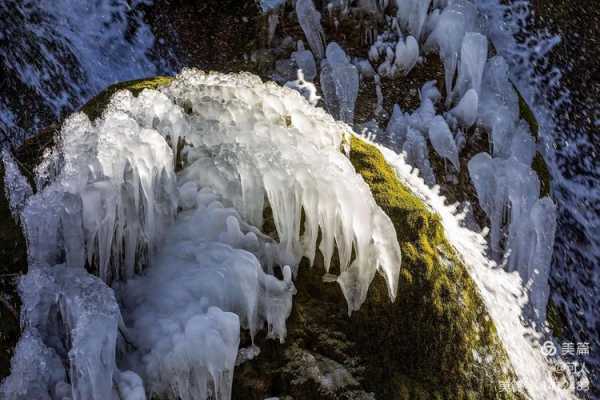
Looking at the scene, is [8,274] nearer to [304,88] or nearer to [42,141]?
[42,141]

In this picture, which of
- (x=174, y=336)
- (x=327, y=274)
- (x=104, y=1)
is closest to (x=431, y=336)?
(x=327, y=274)

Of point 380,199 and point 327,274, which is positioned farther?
point 380,199

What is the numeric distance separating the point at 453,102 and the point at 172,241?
599 centimetres

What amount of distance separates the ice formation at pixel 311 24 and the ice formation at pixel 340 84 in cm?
28

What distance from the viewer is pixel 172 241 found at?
12.3 feet

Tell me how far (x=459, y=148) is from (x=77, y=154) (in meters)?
5.67

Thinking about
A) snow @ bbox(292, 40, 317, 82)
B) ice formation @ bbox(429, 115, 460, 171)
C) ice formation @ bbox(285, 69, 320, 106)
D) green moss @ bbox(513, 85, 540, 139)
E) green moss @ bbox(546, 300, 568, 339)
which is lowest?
green moss @ bbox(546, 300, 568, 339)

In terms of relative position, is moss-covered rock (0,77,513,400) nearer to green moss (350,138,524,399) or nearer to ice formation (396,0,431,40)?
green moss (350,138,524,399)

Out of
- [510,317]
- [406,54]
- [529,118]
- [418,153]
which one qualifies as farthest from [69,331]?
[529,118]

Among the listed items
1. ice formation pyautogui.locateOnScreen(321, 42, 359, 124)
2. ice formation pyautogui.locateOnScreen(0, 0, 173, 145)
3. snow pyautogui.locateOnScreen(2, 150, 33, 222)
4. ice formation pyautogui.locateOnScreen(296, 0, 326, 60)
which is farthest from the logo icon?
ice formation pyautogui.locateOnScreen(0, 0, 173, 145)

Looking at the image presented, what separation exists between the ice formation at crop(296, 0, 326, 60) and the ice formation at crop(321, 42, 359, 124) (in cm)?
28

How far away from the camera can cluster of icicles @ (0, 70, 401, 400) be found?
3.04 metres

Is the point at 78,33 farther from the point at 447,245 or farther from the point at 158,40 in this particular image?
the point at 447,245

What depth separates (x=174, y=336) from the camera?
125 inches
